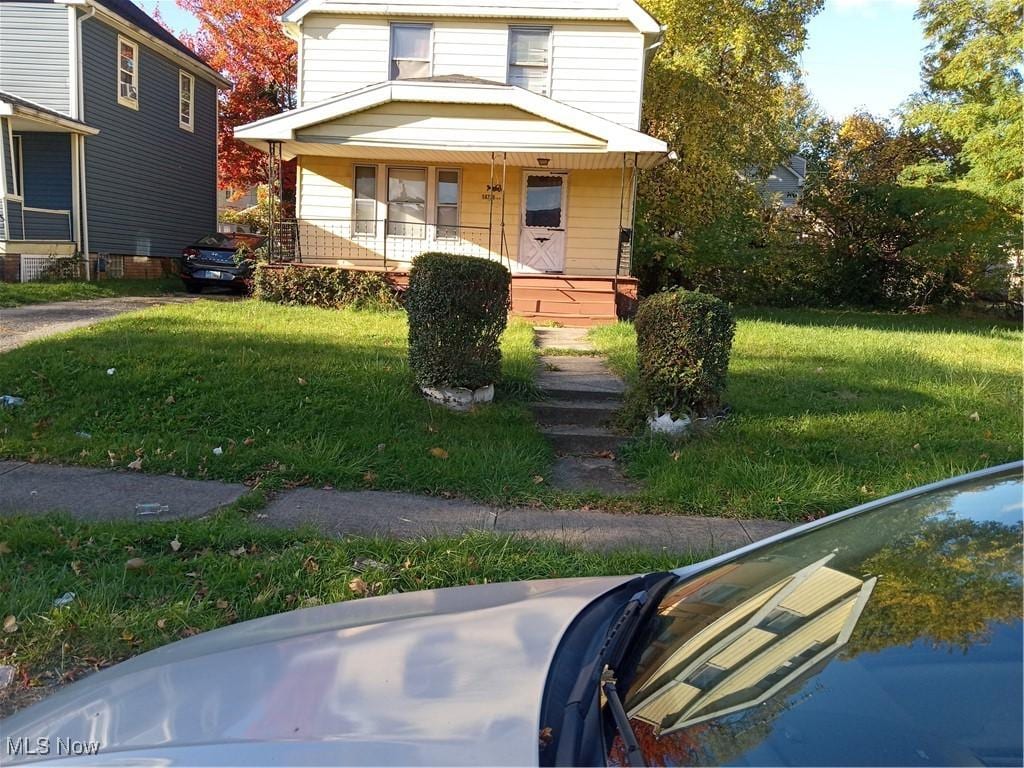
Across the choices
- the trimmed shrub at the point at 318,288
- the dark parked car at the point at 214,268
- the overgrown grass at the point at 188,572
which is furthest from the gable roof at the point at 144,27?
the overgrown grass at the point at 188,572

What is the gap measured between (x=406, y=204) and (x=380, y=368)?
9612mm

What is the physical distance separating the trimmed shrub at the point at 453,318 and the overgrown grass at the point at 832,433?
1.67 meters

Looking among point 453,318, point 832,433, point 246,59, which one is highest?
point 246,59

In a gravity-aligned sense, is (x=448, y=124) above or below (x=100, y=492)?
above

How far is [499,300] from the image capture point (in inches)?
286

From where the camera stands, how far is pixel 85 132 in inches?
711

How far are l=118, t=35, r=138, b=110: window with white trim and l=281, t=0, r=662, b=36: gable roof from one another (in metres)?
6.55

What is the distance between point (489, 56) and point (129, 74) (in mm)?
10402

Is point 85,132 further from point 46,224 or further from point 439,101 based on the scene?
point 439,101

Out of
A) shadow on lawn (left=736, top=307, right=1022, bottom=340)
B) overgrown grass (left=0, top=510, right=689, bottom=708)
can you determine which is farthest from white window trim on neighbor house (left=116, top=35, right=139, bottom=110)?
overgrown grass (left=0, top=510, right=689, bottom=708)

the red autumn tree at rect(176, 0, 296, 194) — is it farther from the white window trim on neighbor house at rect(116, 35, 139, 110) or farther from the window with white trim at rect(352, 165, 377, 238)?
the window with white trim at rect(352, 165, 377, 238)

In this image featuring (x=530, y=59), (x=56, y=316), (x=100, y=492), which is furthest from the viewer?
(x=530, y=59)

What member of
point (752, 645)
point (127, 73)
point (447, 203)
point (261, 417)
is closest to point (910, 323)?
point (447, 203)

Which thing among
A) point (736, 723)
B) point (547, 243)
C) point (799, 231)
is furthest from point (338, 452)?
point (799, 231)
